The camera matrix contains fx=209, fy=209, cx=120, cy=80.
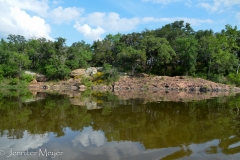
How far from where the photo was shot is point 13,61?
169 ft

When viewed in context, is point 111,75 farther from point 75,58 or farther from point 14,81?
point 14,81

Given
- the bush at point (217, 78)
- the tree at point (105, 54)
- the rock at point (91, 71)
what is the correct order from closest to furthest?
the bush at point (217, 78)
the rock at point (91, 71)
the tree at point (105, 54)

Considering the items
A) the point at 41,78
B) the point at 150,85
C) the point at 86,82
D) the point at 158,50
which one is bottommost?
the point at 150,85

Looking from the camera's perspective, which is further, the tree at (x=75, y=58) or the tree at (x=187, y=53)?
the tree at (x=75, y=58)

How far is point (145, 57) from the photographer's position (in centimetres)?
4766

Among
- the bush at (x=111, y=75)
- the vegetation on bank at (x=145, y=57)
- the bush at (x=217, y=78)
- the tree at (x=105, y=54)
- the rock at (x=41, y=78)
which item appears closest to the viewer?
the bush at (x=111, y=75)

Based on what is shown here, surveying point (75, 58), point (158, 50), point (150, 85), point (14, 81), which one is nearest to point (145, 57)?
point (158, 50)

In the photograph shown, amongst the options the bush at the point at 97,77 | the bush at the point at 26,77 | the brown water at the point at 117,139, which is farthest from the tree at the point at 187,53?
the brown water at the point at 117,139

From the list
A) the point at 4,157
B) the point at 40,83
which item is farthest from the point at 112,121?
the point at 40,83

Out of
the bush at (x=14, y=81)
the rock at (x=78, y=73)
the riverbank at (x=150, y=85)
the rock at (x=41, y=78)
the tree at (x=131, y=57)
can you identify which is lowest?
the riverbank at (x=150, y=85)

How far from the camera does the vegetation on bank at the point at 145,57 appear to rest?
49.0 meters

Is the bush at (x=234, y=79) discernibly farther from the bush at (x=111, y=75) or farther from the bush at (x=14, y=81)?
the bush at (x=14, y=81)

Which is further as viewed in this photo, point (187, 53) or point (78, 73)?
point (78, 73)

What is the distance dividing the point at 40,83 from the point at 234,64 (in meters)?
47.4
